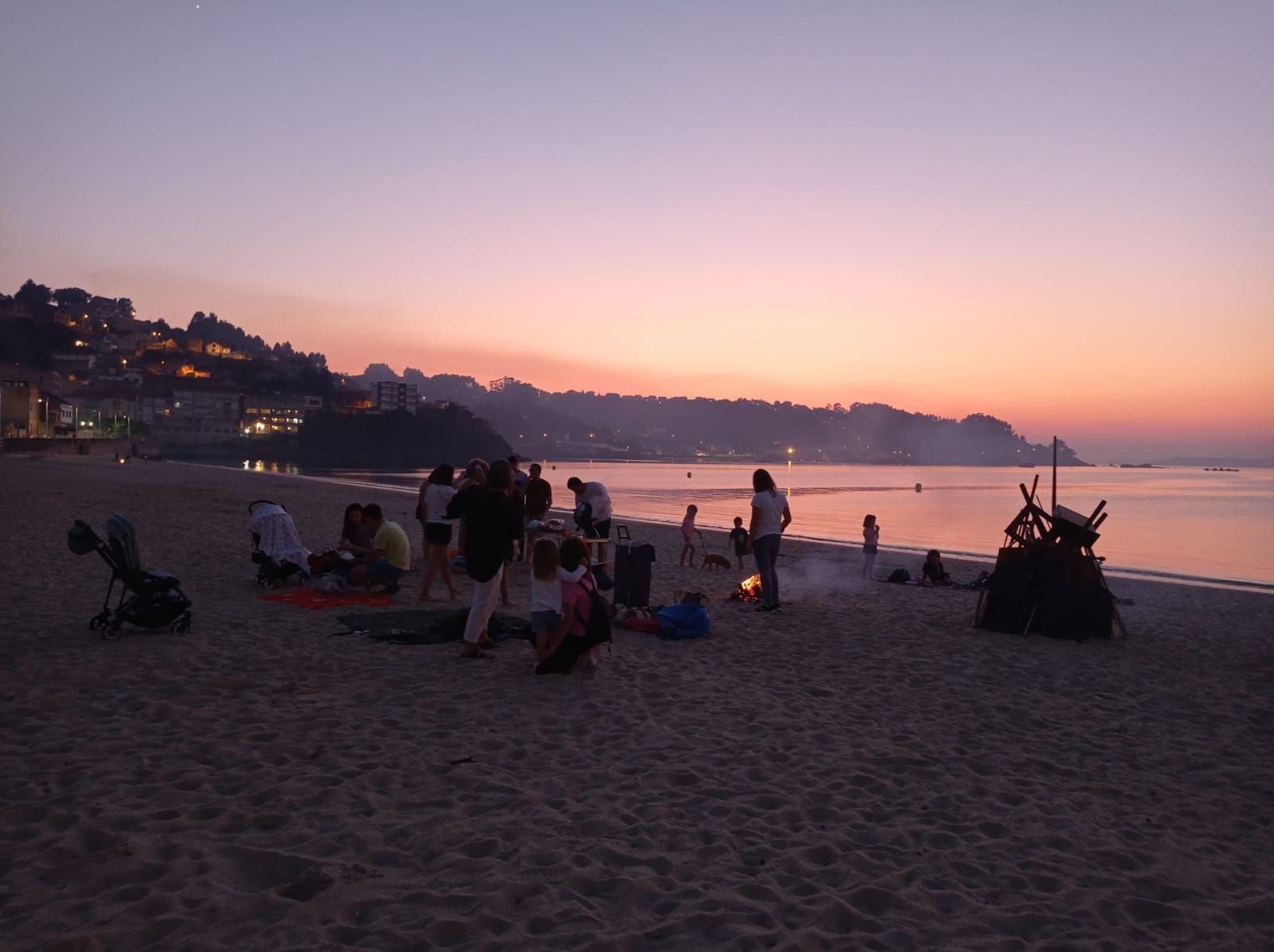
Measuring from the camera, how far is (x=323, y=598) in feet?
32.4

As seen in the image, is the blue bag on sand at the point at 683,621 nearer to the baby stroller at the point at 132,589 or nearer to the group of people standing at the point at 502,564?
the group of people standing at the point at 502,564

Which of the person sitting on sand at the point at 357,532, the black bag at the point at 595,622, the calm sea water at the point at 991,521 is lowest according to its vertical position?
the calm sea water at the point at 991,521

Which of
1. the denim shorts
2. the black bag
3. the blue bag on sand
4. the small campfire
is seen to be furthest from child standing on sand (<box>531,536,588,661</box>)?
the small campfire

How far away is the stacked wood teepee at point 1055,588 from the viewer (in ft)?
31.3

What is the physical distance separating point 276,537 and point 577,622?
18.6 ft

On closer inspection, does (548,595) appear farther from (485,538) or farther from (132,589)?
(132,589)

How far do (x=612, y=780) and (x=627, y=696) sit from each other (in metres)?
1.73

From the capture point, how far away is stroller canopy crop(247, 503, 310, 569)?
10609 millimetres

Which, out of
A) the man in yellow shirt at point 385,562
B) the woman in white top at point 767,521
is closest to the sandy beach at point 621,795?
the man in yellow shirt at point 385,562

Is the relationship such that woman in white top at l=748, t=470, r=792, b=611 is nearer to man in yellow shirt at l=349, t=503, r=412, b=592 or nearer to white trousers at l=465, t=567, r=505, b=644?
white trousers at l=465, t=567, r=505, b=644

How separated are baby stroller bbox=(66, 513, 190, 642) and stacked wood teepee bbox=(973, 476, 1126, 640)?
899 cm

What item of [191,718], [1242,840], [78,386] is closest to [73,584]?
[191,718]

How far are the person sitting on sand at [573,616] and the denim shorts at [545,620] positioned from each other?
12 cm

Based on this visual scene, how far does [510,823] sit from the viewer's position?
162 inches
